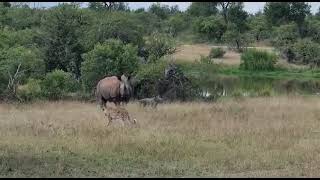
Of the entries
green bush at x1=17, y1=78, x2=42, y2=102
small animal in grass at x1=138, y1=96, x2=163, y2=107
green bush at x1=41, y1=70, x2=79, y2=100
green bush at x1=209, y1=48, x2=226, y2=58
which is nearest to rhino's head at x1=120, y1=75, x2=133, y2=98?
small animal in grass at x1=138, y1=96, x2=163, y2=107

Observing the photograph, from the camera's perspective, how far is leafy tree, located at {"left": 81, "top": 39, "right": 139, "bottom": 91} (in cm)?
2625

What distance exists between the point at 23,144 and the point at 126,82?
16.6 feet

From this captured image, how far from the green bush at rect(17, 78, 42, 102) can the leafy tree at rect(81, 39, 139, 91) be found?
244 centimetres

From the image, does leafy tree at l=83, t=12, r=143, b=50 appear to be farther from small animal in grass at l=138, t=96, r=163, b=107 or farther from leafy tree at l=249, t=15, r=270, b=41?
leafy tree at l=249, t=15, r=270, b=41

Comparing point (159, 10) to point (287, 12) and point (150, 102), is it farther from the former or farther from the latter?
point (150, 102)

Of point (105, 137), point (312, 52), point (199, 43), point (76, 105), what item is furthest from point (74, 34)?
point (199, 43)

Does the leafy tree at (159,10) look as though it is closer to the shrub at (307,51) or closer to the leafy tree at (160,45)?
the shrub at (307,51)

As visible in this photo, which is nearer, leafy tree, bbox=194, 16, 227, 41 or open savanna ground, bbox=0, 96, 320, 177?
open savanna ground, bbox=0, 96, 320, 177

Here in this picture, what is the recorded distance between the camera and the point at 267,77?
51.5m

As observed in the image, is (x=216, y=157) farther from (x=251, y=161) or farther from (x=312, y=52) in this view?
(x=312, y=52)

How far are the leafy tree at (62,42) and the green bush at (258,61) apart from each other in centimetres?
2867

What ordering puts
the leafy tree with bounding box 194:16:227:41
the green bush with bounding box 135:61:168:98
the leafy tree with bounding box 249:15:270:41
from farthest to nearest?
the leafy tree with bounding box 249:15:270:41
the leafy tree with bounding box 194:16:227:41
the green bush with bounding box 135:61:168:98

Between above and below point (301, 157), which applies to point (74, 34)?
above

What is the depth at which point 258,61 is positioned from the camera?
56.4 m
